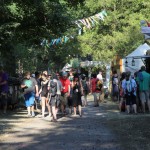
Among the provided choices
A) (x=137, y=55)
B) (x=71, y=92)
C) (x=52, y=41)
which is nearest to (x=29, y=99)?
(x=71, y=92)

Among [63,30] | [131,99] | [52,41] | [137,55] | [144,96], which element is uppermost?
[52,41]

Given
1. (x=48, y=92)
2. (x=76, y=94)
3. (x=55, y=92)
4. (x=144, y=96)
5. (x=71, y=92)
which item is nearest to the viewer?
(x=55, y=92)

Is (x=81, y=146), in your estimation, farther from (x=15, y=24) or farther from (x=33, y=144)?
(x=15, y=24)

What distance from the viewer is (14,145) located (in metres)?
9.85

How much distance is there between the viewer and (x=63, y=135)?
1134 centimetres

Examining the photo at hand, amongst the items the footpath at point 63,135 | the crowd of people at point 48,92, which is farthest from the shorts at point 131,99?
the footpath at point 63,135

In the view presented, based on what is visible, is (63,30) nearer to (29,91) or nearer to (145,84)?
(29,91)

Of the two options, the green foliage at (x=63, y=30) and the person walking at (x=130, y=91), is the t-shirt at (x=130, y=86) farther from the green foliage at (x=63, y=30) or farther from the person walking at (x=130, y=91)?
the green foliage at (x=63, y=30)

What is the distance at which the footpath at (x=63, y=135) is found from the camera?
31.7 feet

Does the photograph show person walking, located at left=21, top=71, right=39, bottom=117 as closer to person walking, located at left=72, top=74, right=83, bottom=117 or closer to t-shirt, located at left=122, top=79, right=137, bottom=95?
person walking, located at left=72, top=74, right=83, bottom=117

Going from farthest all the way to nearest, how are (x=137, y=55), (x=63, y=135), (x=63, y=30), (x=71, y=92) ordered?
(x=137, y=55), (x=63, y=30), (x=71, y=92), (x=63, y=135)

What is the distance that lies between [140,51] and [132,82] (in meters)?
5.70

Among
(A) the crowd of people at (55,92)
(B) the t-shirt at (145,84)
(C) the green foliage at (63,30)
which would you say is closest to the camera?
(A) the crowd of people at (55,92)

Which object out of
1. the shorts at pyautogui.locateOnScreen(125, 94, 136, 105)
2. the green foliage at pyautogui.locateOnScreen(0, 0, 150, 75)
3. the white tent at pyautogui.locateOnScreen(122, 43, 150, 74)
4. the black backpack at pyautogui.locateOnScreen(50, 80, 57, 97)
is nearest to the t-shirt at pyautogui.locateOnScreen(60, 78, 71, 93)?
the black backpack at pyautogui.locateOnScreen(50, 80, 57, 97)
